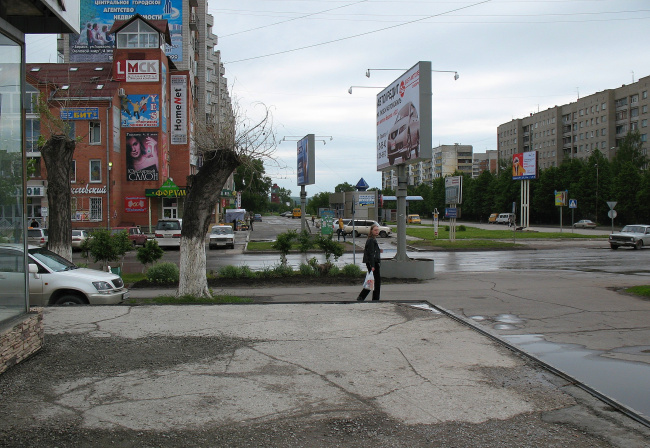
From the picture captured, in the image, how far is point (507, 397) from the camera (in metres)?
5.40

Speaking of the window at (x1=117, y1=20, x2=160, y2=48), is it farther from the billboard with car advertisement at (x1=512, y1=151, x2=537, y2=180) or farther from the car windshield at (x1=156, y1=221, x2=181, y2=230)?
the billboard with car advertisement at (x1=512, y1=151, x2=537, y2=180)

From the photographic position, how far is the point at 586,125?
10312 centimetres

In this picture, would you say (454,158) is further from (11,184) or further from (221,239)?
(11,184)

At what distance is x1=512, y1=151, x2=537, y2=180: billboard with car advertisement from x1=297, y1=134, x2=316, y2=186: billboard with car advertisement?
26.9 meters

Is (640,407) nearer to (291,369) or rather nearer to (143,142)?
(291,369)

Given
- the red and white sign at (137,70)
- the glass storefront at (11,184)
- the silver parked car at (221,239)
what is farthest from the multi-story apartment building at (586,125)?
the glass storefront at (11,184)

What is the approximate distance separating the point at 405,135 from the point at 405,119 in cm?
53

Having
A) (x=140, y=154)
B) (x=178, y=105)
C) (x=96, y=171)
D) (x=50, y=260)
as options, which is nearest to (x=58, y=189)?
(x=50, y=260)

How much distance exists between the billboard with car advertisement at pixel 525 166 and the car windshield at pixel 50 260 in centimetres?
4865

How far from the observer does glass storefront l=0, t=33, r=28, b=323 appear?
610 centimetres

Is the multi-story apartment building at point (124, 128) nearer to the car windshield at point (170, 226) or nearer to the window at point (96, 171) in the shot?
the window at point (96, 171)

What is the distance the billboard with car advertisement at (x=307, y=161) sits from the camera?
1310 inches

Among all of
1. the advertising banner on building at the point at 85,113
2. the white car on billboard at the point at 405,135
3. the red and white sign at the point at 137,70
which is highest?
the red and white sign at the point at 137,70

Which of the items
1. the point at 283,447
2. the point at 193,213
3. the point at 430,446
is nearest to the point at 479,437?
the point at 430,446
